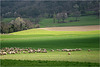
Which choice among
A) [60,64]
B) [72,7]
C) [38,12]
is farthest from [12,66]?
[72,7]

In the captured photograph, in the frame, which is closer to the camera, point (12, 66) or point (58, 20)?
point (12, 66)

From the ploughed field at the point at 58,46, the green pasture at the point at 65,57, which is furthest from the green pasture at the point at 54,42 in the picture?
the green pasture at the point at 65,57

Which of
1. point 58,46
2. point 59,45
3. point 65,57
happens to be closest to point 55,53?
point 65,57

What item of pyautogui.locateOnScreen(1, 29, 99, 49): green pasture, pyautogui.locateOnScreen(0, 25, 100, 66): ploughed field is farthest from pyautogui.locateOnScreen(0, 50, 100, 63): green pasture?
pyautogui.locateOnScreen(1, 29, 99, 49): green pasture

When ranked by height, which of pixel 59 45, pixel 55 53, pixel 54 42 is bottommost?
pixel 54 42

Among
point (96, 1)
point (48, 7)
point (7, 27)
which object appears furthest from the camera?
point (48, 7)

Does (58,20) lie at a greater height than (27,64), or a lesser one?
lesser

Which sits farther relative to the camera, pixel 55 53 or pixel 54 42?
pixel 54 42

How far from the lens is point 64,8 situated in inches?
6614

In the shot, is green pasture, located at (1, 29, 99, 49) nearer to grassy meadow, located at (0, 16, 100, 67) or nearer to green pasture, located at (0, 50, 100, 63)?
grassy meadow, located at (0, 16, 100, 67)

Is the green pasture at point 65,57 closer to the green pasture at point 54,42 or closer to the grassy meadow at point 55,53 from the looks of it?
the grassy meadow at point 55,53

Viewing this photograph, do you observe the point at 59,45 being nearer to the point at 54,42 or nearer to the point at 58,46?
the point at 58,46

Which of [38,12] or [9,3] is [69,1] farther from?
[9,3]

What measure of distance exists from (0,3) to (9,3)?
10551mm
